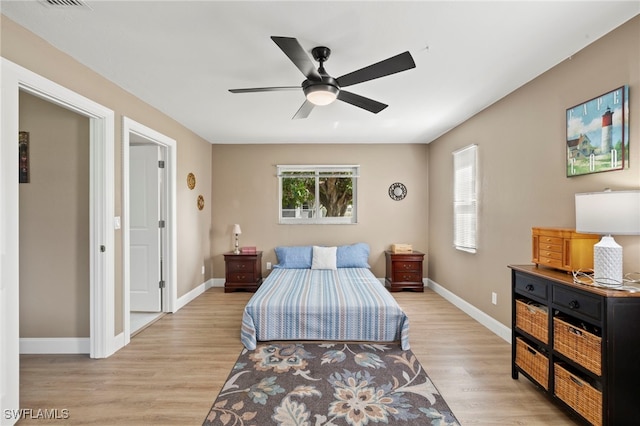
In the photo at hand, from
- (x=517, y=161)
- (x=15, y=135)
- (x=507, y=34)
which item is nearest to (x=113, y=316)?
(x=15, y=135)

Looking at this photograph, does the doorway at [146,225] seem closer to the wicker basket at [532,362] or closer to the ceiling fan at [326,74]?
the ceiling fan at [326,74]

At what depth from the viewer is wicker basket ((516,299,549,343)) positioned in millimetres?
2129

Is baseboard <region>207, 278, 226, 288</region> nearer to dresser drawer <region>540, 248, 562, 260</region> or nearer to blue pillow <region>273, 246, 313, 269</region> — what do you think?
blue pillow <region>273, 246, 313, 269</region>

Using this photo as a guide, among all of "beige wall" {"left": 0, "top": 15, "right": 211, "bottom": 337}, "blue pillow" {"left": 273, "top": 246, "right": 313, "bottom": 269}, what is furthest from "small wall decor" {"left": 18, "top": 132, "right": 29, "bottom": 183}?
"blue pillow" {"left": 273, "top": 246, "right": 313, "bottom": 269}

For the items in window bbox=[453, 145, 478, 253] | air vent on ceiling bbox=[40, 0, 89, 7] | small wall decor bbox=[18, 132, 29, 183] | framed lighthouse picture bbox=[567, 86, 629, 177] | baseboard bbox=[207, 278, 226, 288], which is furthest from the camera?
baseboard bbox=[207, 278, 226, 288]

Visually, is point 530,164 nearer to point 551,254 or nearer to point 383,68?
point 551,254

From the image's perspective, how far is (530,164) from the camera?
2.91 metres

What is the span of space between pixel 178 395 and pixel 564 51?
3826mm

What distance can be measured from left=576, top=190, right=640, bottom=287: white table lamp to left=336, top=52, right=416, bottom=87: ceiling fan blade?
133 centimetres

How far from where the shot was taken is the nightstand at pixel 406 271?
5074 millimetres

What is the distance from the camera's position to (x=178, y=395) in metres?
2.27

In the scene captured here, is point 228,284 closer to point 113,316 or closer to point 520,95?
point 113,316

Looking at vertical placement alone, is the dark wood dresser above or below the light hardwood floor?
above

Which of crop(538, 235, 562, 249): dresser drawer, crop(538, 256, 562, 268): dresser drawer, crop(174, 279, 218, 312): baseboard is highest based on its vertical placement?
crop(538, 235, 562, 249): dresser drawer
